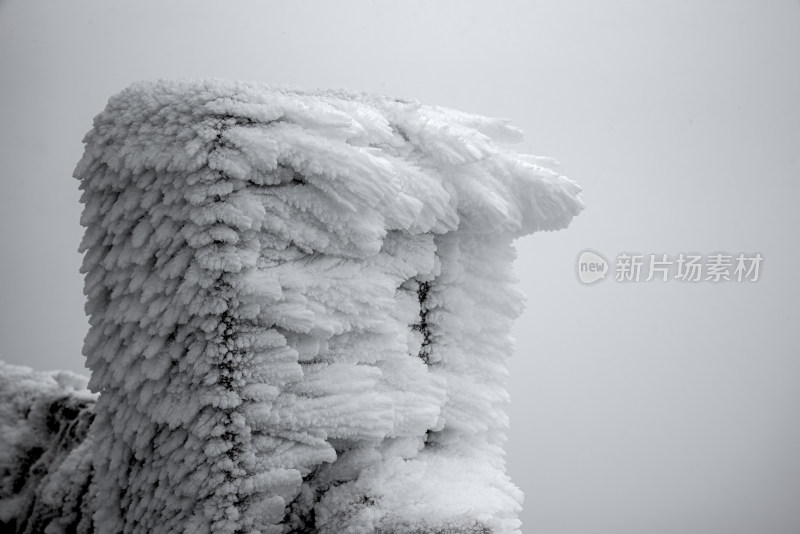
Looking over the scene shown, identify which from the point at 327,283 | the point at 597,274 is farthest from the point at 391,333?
the point at 597,274

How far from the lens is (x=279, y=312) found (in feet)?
1.63

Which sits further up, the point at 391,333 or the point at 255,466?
the point at 391,333

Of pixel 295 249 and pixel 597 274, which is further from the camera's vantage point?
pixel 597 274

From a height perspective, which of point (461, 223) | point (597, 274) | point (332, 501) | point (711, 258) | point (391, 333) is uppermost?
point (711, 258)

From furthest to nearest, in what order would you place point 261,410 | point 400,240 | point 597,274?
1. point 597,274
2. point 400,240
3. point 261,410

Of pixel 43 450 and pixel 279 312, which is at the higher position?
pixel 279 312

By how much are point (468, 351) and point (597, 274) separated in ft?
4.30

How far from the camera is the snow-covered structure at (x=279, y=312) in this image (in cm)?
49

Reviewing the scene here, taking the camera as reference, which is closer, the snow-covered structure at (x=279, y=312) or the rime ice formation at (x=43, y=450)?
the snow-covered structure at (x=279, y=312)

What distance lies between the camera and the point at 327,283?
0.52 meters

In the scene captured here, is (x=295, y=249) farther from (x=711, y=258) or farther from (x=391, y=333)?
(x=711, y=258)

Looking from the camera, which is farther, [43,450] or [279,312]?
[43,450]

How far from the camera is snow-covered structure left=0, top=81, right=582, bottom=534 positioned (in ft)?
1.62

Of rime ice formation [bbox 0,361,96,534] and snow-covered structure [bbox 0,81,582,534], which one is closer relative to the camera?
snow-covered structure [bbox 0,81,582,534]
